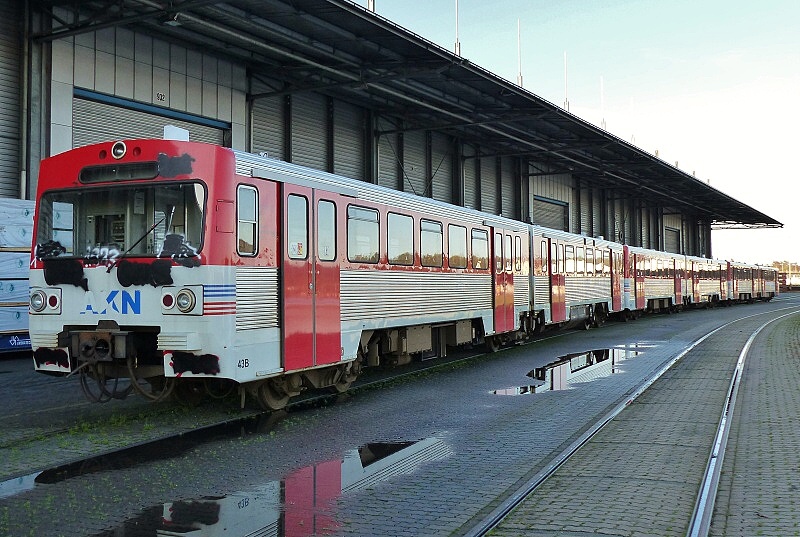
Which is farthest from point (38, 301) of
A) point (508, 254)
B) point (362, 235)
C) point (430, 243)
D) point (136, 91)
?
point (136, 91)

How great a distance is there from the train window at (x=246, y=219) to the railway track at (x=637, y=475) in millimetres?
4260

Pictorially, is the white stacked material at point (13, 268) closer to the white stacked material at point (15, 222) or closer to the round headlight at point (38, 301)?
the white stacked material at point (15, 222)

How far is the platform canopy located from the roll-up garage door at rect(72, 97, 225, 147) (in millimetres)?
1985

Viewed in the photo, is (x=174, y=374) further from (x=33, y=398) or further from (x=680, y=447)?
(x=680, y=447)

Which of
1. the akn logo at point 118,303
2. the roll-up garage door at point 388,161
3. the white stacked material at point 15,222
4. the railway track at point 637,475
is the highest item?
the roll-up garage door at point 388,161

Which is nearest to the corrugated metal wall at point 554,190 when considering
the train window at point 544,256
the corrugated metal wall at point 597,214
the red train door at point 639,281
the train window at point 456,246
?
the corrugated metal wall at point 597,214

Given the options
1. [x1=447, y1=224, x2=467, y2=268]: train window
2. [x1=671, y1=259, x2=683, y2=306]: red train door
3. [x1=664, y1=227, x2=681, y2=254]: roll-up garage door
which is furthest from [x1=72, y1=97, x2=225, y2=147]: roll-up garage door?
[x1=664, y1=227, x2=681, y2=254]: roll-up garage door

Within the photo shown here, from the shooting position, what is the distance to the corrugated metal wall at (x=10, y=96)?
57.9 ft

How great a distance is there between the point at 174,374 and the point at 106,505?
8.77 ft

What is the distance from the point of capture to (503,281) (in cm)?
1850

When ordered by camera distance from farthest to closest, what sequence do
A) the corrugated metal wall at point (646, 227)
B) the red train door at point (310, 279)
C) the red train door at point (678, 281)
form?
the corrugated metal wall at point (646, 227) → the red train door at point (678, 281) → the red train door at point (310, 279)

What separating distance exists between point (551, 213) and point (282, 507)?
41.5 m

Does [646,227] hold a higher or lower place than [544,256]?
higher

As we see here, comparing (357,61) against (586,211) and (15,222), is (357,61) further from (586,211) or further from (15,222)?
(586,211)
